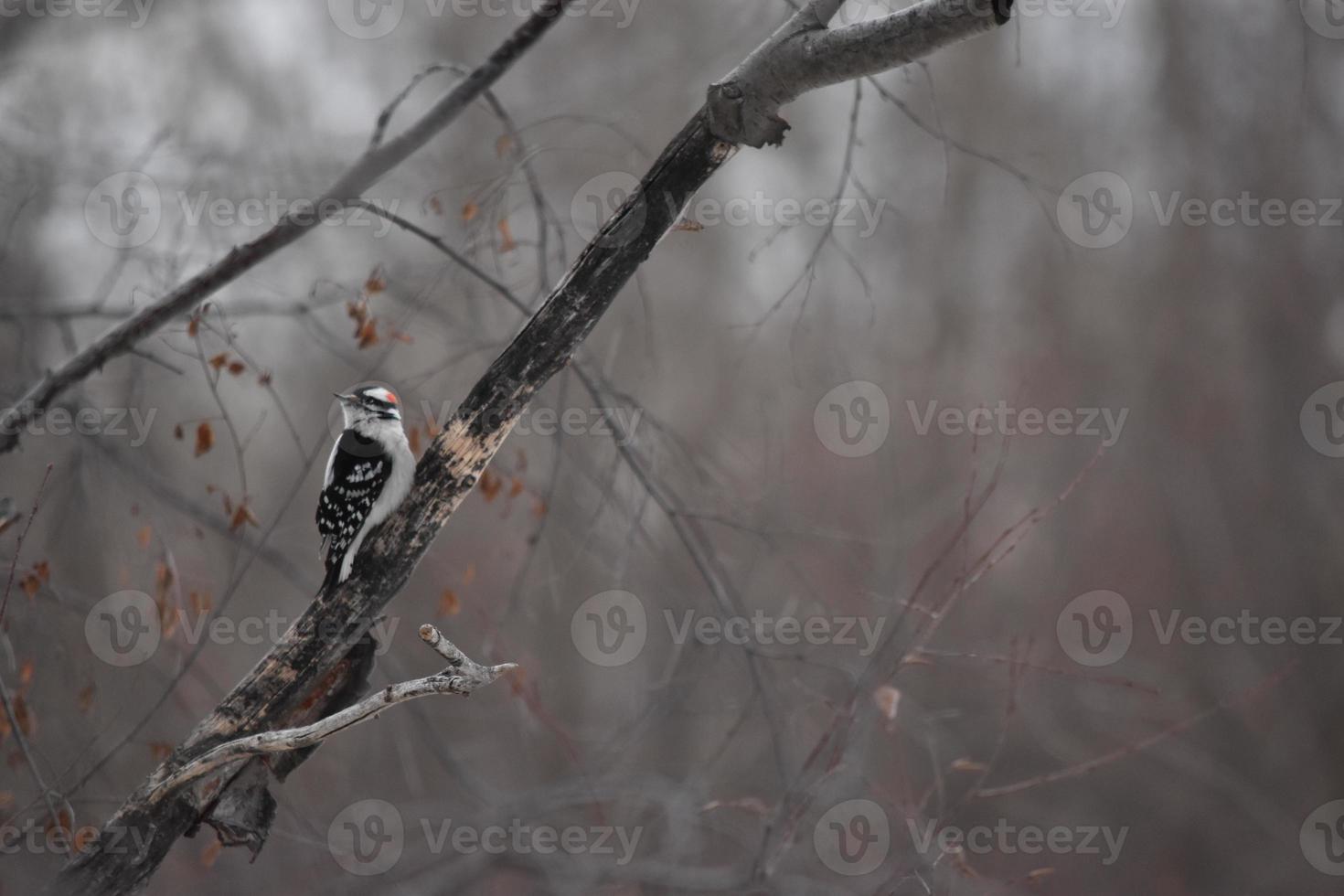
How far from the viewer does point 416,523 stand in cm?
293

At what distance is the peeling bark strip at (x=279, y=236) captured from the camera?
9.92 feet

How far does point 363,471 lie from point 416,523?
1.15 meters

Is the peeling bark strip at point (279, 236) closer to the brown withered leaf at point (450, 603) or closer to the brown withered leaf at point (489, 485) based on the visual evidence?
the brown withered leaf at point (489, 485)

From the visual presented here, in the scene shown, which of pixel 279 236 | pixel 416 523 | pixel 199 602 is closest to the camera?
pixel 416 523

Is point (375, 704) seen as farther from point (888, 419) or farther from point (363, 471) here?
point (888, 419)

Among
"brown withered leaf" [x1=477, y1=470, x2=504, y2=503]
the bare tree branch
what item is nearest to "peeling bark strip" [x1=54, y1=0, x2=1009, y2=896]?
the bare tree branch

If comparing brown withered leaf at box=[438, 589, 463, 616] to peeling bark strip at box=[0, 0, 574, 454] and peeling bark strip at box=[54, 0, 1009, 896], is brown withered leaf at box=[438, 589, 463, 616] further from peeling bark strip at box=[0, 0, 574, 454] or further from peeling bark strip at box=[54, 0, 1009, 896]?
peeling bark strip at box=[0, 0, 574, 454]

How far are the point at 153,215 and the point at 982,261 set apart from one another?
9.29m

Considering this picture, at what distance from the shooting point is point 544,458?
9656mm

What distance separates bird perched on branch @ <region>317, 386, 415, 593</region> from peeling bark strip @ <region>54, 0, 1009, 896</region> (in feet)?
2.39

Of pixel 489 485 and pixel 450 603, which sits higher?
pixel 489 485

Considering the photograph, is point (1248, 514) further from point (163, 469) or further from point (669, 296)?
point (163, 469)

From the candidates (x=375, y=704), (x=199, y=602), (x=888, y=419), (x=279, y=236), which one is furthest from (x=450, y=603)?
(x=888, y=419)

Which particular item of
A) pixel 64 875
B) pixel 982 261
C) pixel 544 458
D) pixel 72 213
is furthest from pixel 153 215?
pixel 982 261
